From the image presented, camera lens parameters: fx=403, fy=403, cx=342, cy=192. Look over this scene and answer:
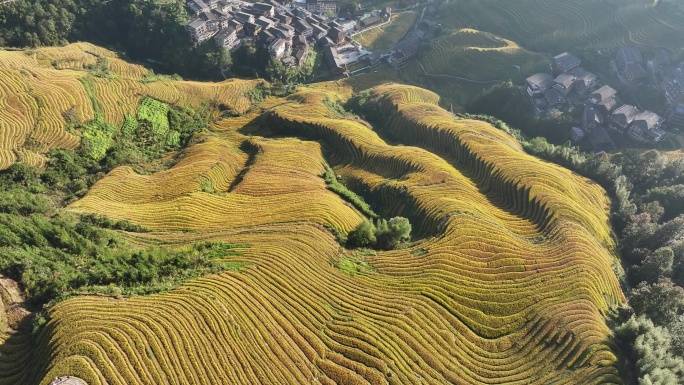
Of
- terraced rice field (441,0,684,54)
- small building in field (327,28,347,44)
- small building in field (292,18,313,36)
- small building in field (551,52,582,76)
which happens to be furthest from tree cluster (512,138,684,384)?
small building in field (292,18,313,36)

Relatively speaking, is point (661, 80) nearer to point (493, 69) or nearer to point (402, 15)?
point (493, 69)

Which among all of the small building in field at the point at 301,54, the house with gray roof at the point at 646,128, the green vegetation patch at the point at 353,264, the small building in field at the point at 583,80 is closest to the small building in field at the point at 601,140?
the house with gray roof at the point at 646,128

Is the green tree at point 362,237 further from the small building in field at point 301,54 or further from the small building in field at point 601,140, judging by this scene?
the small building in field at point 301,54

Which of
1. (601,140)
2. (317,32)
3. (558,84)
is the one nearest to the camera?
(601,140)

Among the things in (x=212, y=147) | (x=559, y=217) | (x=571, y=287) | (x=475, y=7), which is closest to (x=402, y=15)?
(x=475, y=7)

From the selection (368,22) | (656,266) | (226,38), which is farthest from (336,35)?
(656,266)

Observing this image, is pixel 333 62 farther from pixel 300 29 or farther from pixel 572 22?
pixel 572 22

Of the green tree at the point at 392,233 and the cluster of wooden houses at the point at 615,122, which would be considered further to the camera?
the cluster of wooden houses at the point at 615,122
